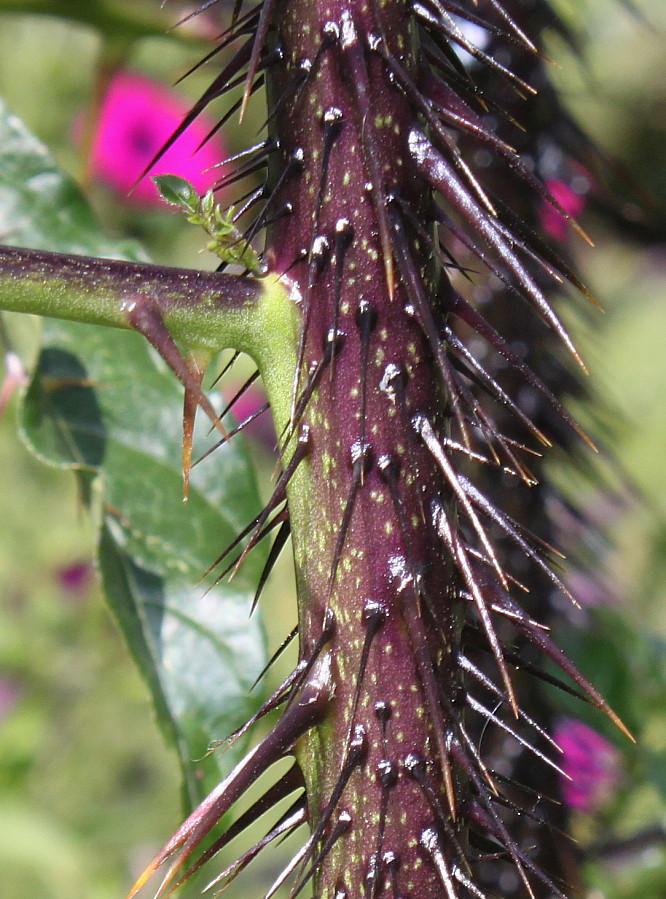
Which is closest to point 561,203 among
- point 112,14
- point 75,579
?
point 112,14

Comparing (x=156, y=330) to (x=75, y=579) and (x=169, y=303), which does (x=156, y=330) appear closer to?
(x=169, y=303)

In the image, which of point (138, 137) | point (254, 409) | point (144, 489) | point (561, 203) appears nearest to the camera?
point (144, 489)

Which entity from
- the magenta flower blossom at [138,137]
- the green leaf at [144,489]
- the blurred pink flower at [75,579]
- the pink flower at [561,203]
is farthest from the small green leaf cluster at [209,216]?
the magenta flower blossom at [138,137]

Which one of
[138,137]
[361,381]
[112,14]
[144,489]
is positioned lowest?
[361,381]

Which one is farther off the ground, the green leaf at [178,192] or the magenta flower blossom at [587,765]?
the green leaf at [178,192]

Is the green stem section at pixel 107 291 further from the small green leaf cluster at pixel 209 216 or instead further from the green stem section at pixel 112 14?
the green stem section at pixel 112 14

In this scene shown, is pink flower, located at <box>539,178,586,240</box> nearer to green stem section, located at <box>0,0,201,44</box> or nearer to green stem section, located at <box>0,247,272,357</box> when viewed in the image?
green stem section, located at <box>0,0,201,44</box>

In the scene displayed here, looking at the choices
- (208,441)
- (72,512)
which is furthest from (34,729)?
(72,512)
